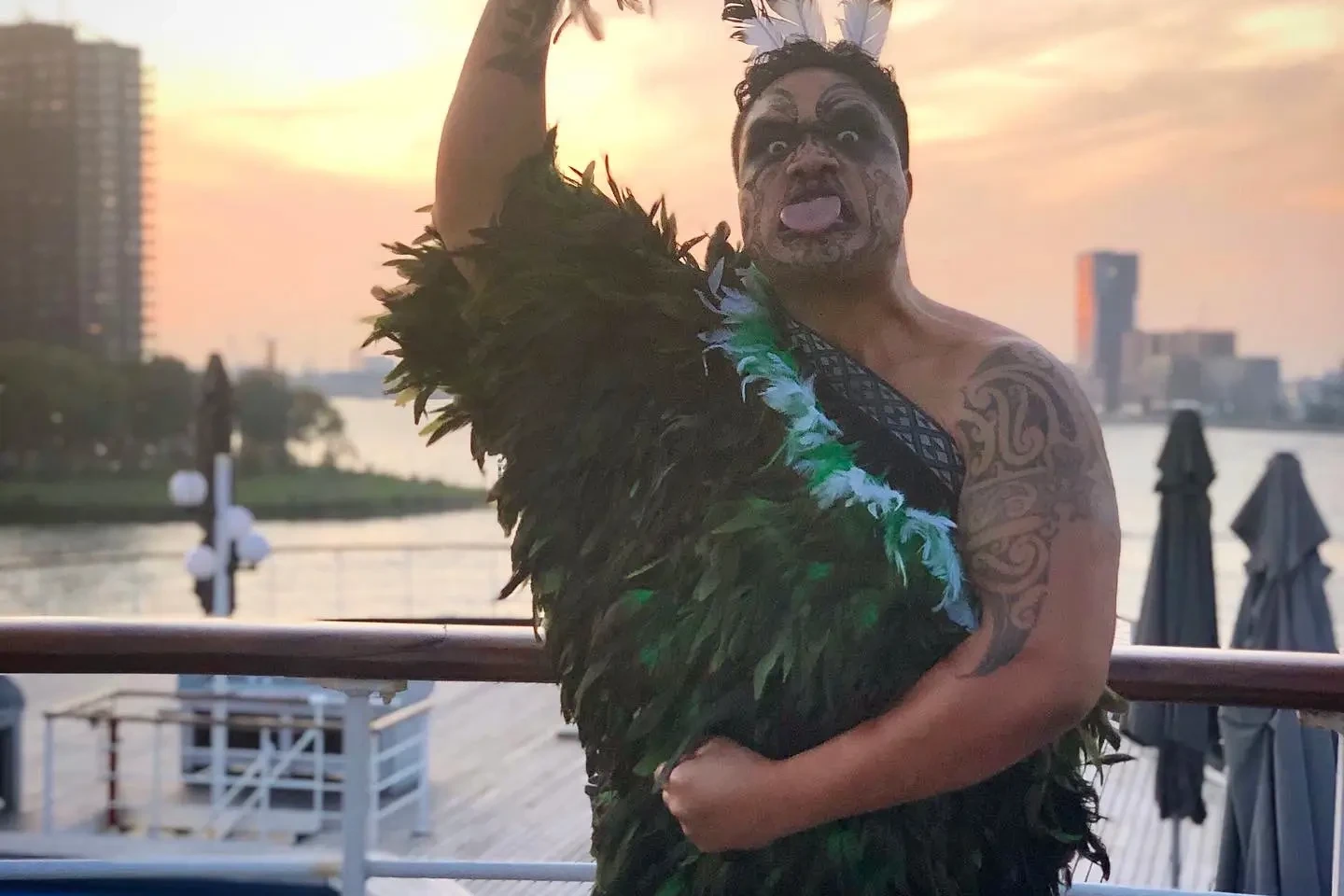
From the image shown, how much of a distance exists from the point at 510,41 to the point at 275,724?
447cm

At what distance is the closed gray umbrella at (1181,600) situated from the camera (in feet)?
11.1

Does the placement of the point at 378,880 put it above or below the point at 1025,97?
below

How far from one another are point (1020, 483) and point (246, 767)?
5.87 m

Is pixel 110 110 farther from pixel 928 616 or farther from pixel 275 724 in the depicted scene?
pixel 928 616

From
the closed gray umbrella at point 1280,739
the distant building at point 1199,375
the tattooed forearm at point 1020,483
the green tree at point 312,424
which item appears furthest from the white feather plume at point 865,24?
the green tree at point 312,424

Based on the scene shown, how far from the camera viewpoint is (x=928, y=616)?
0.81m

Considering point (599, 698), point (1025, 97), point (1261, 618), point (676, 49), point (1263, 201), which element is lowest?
point (1261, 618)

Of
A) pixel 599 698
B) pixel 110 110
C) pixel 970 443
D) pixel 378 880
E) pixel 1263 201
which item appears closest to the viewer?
pixel 970 443

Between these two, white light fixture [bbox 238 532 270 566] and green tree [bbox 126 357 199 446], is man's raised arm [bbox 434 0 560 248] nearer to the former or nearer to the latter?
white light fixture [bbox 238 532 270 566]

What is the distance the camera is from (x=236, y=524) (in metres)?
6.46

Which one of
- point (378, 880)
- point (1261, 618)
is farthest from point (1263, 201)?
point (378, 880)

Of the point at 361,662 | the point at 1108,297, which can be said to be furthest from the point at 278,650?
the point at 1108,297

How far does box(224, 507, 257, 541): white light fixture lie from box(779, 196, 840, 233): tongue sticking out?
20.5 feet

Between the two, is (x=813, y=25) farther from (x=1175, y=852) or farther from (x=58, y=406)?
(x=58, y=406)
